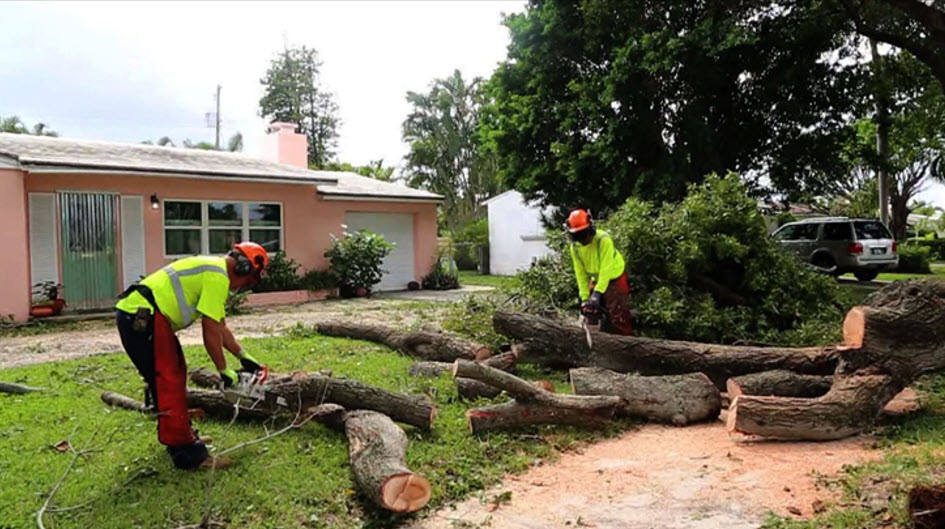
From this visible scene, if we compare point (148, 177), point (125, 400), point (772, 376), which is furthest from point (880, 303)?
point (148, 177)

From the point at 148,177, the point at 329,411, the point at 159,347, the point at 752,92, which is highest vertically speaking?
the point at 752,92

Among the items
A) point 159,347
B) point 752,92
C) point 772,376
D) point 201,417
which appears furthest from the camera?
point 752,92

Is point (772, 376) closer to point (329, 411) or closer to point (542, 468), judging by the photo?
point (542, 468)

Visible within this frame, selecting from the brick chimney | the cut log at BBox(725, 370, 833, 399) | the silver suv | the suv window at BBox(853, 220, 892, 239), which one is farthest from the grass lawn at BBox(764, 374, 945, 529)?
the brick chimney

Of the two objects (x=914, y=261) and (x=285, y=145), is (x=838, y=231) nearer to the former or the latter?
(x=914, y=261)

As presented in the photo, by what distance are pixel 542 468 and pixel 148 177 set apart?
1158 cm

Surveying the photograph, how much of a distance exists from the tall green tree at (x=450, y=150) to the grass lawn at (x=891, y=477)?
29.7 m

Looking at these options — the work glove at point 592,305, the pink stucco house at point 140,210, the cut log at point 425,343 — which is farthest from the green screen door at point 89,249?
the work glove at point 592,305

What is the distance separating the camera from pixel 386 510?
3703mm

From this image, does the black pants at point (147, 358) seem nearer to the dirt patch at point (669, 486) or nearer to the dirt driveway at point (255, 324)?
the dirt patch at point (669, 486)

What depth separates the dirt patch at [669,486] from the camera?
365cm

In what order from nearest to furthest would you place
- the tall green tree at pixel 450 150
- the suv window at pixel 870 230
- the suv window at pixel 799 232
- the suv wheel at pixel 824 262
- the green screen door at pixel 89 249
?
1. the green screen door at pixel 89 249
2. the suv window at pixel 870 230
3. the suv wheel at pixel 824 262
4. the suv window at pixel 799 232
5. the tall green tree at pixel 450 150

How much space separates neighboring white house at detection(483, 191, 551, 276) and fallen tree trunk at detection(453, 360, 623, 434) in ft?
58.0

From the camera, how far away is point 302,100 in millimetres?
39938
